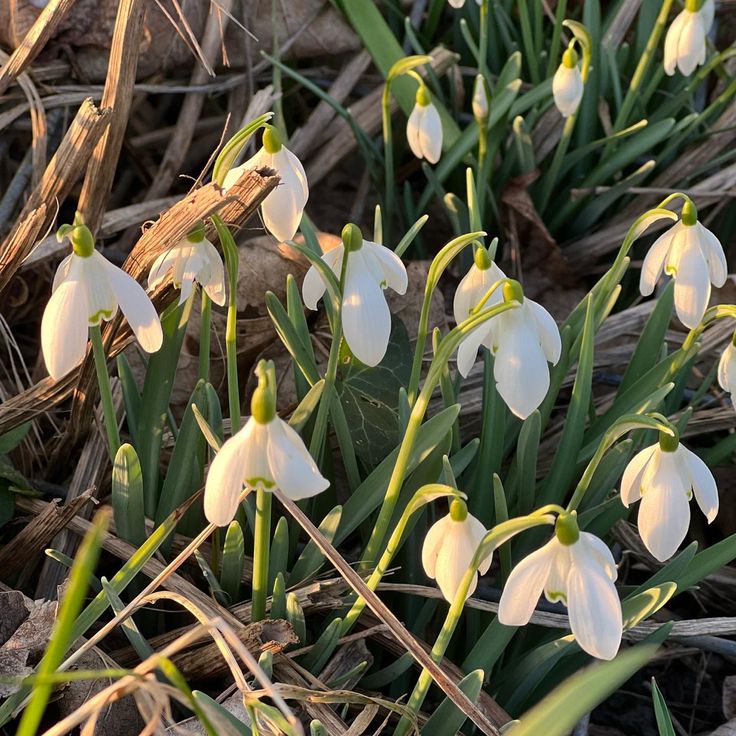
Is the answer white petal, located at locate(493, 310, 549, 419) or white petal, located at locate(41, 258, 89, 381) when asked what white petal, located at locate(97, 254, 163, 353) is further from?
white petal, located at locate(493, 310, 549, 419)


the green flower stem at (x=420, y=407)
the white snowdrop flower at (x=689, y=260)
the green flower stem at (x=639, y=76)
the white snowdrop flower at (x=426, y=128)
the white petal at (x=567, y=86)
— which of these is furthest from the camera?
the green flower stem at (x=639, y=76)

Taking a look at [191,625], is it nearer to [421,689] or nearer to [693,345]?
[421,689]

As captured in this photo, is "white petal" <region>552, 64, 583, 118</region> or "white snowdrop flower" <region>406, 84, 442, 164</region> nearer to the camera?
"white snowdrop flower" <region>406, 84, 442, 164</region>

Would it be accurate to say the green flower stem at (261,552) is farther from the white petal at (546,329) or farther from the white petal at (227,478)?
the white petal at (546,329)

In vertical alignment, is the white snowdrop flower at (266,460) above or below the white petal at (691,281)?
above

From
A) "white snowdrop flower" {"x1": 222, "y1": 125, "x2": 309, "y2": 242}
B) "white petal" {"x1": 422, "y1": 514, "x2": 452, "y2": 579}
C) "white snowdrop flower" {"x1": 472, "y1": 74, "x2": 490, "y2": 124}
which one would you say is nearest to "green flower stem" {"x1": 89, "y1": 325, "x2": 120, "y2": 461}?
"white snowdrop flower" {"x1": 222, "y1": 125, "x2": 309, "y2": 242}

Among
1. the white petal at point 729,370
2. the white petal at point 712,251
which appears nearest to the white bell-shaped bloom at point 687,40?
the white petal at point 712,251

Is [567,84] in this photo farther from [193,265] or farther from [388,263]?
[193,265]
